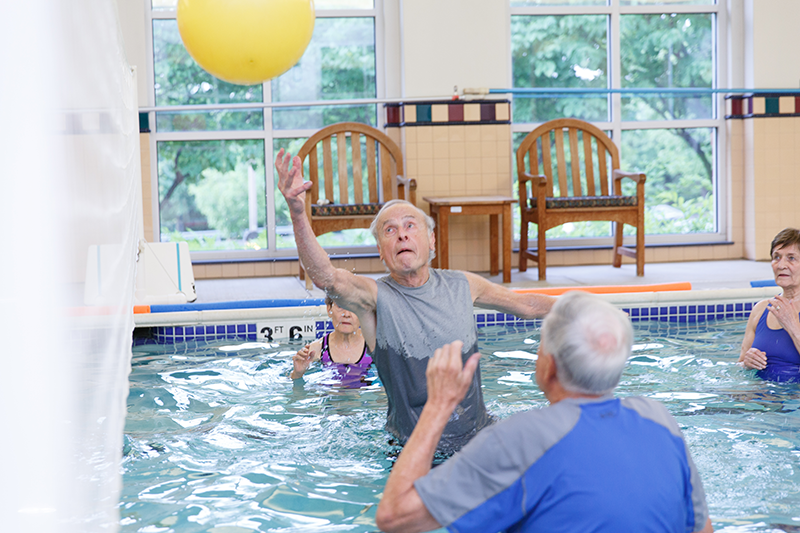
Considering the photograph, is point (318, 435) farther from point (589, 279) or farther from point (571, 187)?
point (571, 187)

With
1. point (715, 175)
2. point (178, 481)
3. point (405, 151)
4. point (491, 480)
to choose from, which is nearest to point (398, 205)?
point (178, 481)

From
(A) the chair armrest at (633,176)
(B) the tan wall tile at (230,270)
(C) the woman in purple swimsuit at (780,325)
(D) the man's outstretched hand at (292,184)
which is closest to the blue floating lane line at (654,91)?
(A) the chair armrest at (633,176)

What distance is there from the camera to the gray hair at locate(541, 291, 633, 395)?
1.28 m

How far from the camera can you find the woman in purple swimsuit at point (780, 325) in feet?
10.4

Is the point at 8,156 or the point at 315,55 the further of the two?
the point at 315,55

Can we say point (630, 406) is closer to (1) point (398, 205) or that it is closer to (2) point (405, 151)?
(1) point (398, 205)

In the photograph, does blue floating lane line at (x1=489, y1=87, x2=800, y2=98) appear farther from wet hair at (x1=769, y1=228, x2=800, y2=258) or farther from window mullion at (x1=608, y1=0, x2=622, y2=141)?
wet hair at (x1=769, y1=228, x2=800, y2=258)

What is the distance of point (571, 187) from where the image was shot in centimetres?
706

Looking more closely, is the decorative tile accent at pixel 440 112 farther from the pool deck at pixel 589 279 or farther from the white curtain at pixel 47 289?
the white curtain at pixel 47 289

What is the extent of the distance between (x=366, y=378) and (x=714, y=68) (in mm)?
5503

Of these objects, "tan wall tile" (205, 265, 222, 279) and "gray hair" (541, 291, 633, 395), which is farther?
"tan wall tile" (205, 265, 222, 279)

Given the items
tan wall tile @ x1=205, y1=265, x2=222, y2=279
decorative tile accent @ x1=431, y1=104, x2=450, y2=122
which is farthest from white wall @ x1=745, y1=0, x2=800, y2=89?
tan wall tile @ x1=205, y1=265, x2=222, y2=279

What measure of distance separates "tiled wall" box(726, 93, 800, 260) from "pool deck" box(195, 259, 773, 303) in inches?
16.4

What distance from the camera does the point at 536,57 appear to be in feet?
23.7
